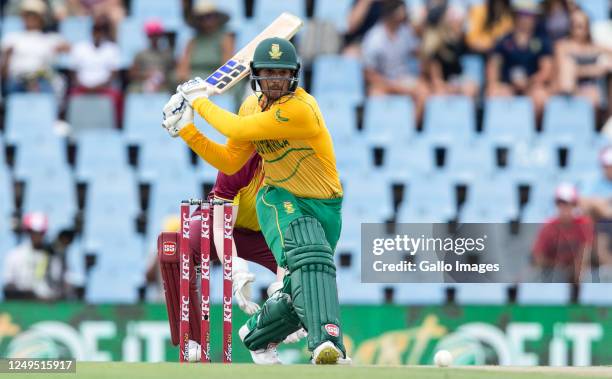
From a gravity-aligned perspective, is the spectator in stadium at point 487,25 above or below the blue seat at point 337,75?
above

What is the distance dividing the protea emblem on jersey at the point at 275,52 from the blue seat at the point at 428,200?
16.4ft

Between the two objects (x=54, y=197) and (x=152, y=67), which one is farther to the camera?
(x=152, y=67)

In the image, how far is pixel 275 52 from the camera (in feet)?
23.6

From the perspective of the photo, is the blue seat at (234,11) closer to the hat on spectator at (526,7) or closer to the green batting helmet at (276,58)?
the hat on spectator at (526,7)

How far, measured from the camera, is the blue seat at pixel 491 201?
12109mm

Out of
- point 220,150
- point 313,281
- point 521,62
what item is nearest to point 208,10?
point 521,62

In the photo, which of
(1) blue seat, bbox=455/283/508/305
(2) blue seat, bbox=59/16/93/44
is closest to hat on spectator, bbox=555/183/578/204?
(1) blue seat, bbox=455/283/508/305

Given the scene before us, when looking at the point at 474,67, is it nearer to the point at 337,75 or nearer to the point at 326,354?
the point at 337,75

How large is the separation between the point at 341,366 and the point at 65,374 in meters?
1.28

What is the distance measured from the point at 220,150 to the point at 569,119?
6.06 meters

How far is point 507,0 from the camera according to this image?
13352mm

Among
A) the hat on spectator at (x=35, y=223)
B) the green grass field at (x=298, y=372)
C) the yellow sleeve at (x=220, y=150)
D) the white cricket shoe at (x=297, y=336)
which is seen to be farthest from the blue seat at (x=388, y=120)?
the green grass field at (x=298, y=372)

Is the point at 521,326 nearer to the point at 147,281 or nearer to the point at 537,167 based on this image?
the point at 537,167

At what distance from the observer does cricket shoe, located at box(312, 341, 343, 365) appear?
682 cm
